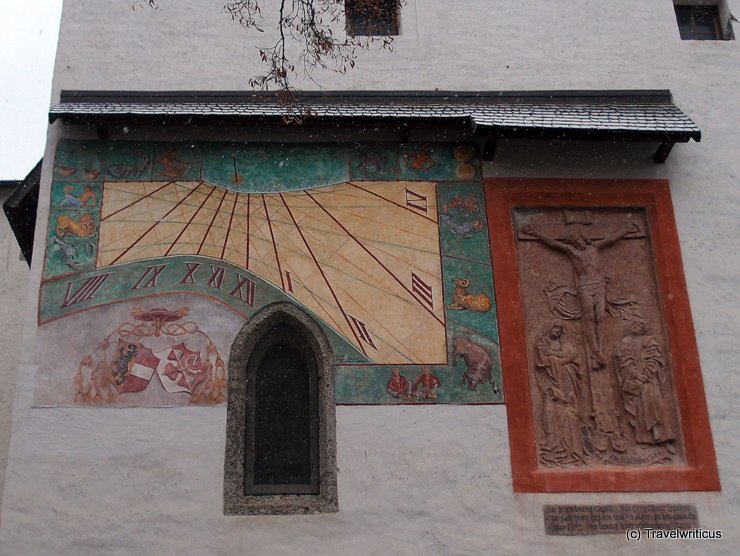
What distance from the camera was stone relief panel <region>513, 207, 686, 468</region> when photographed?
7418 mm

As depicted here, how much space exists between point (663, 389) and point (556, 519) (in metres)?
1.52

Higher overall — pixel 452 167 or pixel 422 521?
pixel 452 167

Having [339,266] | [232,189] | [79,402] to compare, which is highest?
[232,189]

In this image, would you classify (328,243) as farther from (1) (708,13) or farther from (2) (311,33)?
(1) (708,13)

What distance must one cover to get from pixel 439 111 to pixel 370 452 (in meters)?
3.23

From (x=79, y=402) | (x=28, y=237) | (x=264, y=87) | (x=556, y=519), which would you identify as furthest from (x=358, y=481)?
(x=28, y=237)

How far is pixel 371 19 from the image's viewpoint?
9250mm

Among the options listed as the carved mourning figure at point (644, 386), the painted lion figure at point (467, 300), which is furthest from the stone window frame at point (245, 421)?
the carved mourning figure at point (644, 386)

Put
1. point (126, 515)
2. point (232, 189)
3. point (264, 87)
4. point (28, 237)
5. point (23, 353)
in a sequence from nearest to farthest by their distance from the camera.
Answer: point (126, 515), point (23, 353), point (232, 189), point (264, 87), point (28, 237)

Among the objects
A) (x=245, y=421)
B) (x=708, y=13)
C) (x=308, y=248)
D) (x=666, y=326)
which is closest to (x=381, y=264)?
(x=308, y=248)

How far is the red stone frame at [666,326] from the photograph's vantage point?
7.22 metres

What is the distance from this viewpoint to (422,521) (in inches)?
276

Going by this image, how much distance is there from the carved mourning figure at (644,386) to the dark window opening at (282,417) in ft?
8.83

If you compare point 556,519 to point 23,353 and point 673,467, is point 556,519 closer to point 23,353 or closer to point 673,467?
point 673,467
